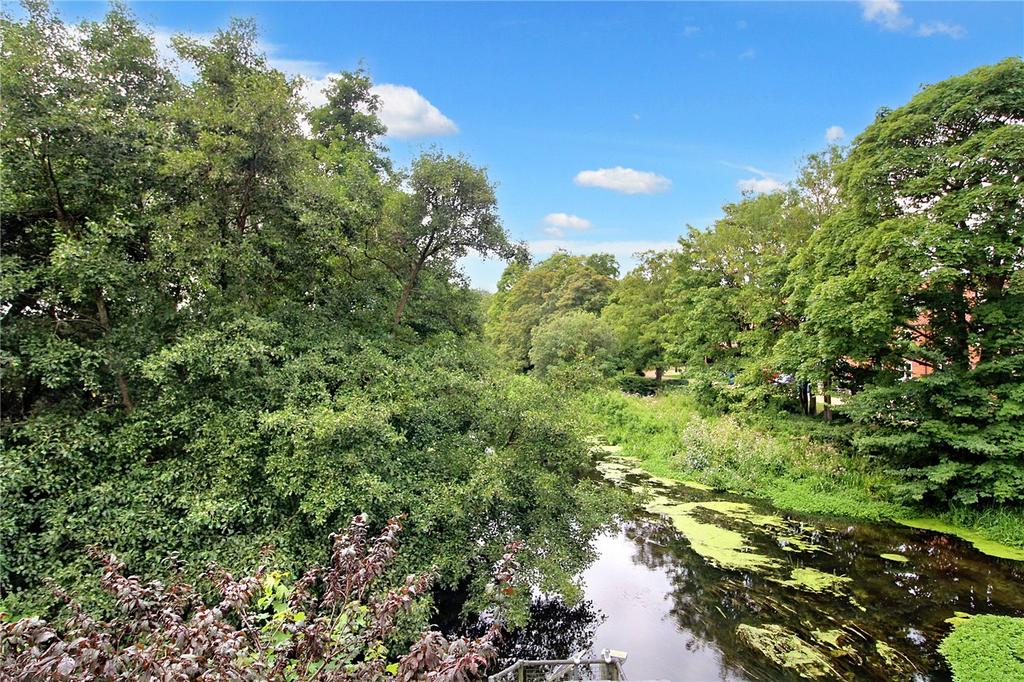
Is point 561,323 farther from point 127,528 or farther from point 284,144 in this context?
point 127,528

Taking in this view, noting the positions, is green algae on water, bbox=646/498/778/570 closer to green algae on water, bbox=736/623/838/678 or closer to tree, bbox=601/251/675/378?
green algae on water, bbox=736/623/838/678

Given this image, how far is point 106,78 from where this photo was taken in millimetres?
7578

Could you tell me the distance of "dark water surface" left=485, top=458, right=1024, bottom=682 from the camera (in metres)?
7.02

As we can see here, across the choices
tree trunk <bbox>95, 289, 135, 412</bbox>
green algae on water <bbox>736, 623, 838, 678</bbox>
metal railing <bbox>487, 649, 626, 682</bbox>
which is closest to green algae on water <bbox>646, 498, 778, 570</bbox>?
green algae on water <bbox>736, 623, 838, 678</bbox>

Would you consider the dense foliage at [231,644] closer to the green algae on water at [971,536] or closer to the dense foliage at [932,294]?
the dense foliage at [932,294]

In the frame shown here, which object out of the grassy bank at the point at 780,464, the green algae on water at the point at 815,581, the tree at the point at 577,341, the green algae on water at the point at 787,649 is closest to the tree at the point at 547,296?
the tree at the point at 577,341

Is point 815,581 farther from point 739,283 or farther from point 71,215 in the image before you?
point 71,215

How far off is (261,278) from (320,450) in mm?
4005

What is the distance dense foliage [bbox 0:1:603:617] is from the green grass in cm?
509

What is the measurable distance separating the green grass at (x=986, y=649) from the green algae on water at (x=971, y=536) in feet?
8.88


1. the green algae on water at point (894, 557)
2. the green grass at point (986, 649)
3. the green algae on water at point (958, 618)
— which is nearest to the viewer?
the green grass at point (986, 649)

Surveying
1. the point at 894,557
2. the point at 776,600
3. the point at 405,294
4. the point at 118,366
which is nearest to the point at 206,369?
the point at 118,366

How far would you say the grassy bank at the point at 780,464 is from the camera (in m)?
10.9

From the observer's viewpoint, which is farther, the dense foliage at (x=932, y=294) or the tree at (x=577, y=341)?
the tree at (x=577, y=341)
